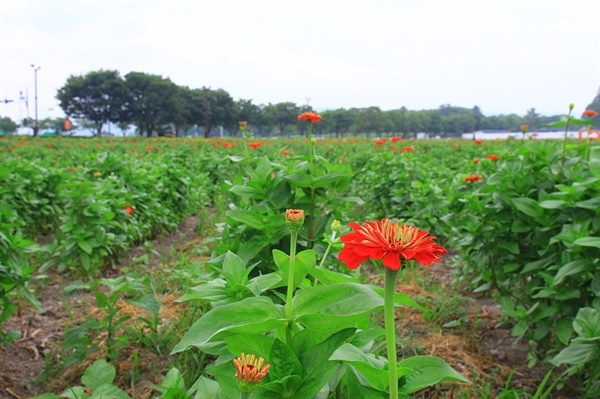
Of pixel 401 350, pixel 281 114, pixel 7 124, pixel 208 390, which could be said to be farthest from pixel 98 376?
pixel 7 124

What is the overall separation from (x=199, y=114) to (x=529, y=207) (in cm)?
5675

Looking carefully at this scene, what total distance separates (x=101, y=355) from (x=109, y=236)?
1332 mm

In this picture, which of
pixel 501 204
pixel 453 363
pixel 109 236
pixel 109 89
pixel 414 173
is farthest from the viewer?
pixel 109 89

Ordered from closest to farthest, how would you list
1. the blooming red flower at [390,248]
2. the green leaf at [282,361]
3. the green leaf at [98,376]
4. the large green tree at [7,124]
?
1. the blooming red flower at [390,248]
2. the green leaf at [282,361]
3. the green leaf at [98,376]
4. the large green tree at [7,124]

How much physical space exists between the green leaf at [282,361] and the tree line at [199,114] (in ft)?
144

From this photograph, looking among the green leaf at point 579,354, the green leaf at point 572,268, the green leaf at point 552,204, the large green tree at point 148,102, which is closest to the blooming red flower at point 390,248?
the green leaf at point 579,354

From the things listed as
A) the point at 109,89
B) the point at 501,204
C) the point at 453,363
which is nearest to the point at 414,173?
the point at 501,204

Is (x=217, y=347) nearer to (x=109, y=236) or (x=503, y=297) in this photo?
(x=503, y=297)

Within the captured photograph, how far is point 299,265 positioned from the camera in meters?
0.82

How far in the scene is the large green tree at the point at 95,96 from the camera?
50312mm

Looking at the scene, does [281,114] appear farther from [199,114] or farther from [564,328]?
[564,328]

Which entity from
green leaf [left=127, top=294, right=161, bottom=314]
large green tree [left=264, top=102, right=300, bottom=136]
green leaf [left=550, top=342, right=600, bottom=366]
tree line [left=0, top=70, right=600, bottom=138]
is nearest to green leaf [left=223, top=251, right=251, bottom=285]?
green leaf [left=127, top=294, right=161, bottom=314]

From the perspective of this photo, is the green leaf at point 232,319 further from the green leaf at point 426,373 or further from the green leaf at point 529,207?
the green leaf at point 529,207

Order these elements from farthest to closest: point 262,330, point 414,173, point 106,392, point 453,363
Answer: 1. point 414,173
2. point 453,363
3. point 106,392
4. point 262,330
